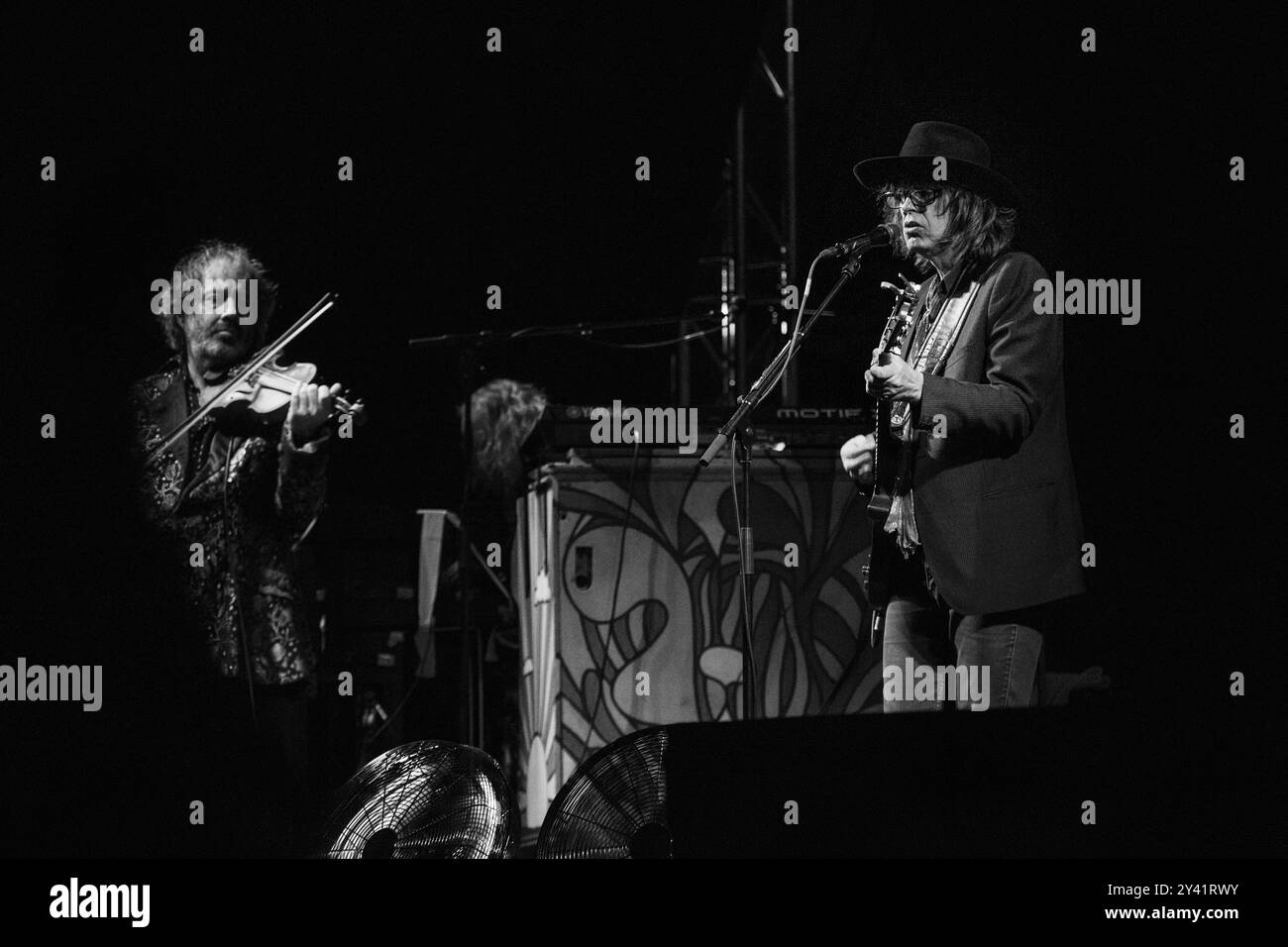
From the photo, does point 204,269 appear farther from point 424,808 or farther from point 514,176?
point 514,176

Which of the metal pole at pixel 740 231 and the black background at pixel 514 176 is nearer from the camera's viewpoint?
the black background at pixel 514 176

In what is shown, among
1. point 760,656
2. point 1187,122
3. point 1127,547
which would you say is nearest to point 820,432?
point 760,656

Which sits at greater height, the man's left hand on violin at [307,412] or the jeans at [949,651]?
the man's left hand on violin at [307,412]


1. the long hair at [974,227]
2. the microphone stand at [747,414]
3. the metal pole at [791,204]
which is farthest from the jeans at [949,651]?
the metal pole at [791,204]

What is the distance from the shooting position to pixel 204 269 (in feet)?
13.1

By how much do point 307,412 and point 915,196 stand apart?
160 cm

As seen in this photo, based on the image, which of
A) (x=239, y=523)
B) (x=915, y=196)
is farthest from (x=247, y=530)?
(x=915, y=196)

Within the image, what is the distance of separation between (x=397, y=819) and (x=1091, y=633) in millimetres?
1830

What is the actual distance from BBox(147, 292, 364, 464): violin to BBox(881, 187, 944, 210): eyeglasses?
1446 millimetres

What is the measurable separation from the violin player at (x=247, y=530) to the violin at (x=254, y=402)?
20 mm

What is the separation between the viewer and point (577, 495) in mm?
4266

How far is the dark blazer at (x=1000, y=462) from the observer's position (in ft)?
9.34

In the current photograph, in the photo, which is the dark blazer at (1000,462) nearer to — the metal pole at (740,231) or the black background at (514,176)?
the black background at (514,176)
